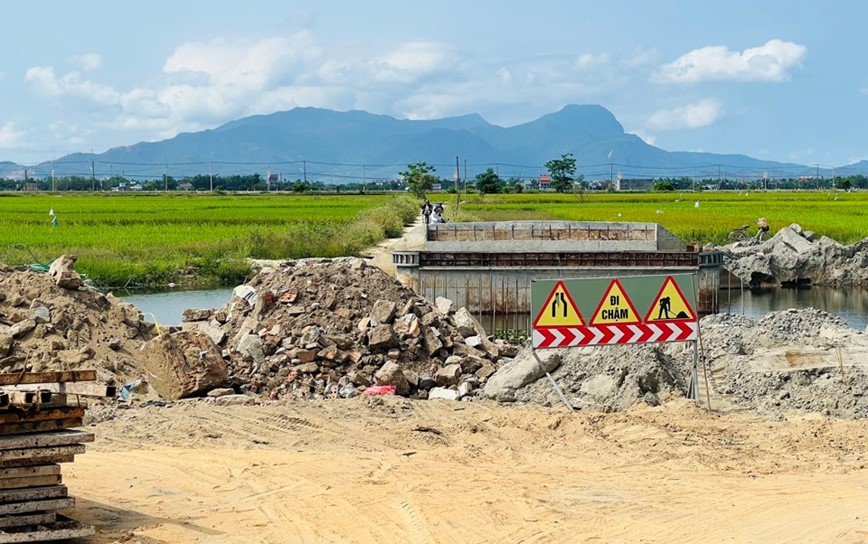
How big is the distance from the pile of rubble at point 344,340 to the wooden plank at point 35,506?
6134 mm

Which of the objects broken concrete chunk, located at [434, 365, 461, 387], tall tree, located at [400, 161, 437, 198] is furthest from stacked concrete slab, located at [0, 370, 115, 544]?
tall tree, located at [400, 161, 437, 198]

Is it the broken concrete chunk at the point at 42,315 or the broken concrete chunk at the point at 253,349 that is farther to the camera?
the broken concrete chunk at the point at 253,349

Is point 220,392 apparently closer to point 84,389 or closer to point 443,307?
point 443,307

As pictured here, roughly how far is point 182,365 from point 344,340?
232 cm

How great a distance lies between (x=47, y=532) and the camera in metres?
7.05

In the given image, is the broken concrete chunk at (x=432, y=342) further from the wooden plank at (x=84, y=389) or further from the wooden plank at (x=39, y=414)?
the wooden plank at (x=39, y=414)

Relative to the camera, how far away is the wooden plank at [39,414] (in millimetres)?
7051

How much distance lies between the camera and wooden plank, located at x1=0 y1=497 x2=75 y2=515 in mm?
7016

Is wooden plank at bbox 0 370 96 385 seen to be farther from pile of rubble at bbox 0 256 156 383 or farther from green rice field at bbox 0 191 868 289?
green rice field at bbox 0 191 868 289

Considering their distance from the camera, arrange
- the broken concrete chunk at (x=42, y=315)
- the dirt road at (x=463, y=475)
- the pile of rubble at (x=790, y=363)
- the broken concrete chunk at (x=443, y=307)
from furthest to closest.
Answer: the broken concrete chunk at (x=443, y=307), the broken concrete chunk at (x=42, y=315), the pile of rubble at (x=790, y=363), the dirt road at (x=463, y=475)

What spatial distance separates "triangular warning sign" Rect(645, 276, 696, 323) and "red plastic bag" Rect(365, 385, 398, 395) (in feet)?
10.7

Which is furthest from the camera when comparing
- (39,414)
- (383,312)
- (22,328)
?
(383,312)

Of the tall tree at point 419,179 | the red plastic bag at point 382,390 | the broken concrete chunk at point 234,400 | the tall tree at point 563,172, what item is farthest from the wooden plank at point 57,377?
the tall tree at point 563,172

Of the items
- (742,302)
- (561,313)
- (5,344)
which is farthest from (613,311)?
(742,302)
